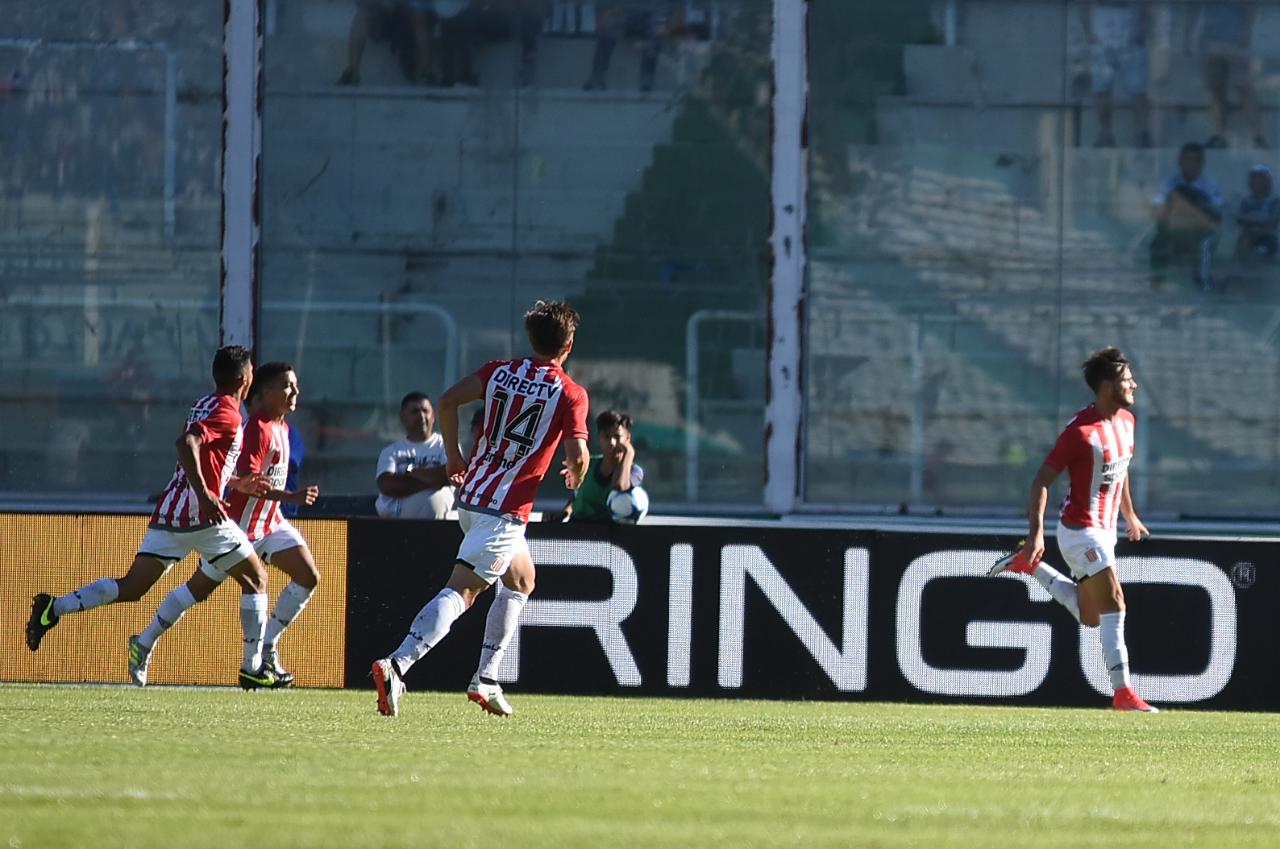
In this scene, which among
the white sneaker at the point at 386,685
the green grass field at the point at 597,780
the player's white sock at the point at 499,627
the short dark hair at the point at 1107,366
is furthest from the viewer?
the short dark hair at the point at 1107,366

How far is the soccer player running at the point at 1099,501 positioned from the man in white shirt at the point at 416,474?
362 centimetres

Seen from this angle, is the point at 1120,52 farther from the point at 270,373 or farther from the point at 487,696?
the point at 487,696

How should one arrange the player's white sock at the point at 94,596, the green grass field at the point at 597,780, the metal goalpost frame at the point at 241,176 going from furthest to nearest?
the metal goalpost frame at the point at 241,176 → the player's white sock at the point at 94,596 → the green grass field at the point at 597,780

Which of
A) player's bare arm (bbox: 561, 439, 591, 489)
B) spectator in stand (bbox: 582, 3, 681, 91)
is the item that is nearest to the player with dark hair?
player's bare arm (bbox: 561, 439, 591, 489)

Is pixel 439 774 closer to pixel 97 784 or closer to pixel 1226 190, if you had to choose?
pixel 97 784

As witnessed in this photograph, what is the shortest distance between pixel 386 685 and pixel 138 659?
2.80 m

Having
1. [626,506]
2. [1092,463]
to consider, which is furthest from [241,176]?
[1092,463]

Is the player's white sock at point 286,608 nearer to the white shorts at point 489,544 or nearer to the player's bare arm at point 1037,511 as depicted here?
the white shorts at point 489,544

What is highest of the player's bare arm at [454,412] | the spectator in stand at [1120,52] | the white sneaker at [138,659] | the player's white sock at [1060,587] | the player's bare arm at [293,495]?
the spectator in stand at [1120,52]

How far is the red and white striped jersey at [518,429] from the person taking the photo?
8.47 metres

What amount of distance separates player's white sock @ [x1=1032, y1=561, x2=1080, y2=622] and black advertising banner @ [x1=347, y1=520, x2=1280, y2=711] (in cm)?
60

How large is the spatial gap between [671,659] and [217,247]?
564 centimetres

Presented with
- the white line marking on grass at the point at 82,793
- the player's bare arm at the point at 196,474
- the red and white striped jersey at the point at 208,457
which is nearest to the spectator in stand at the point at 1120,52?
the red and white striped jersey at the point at 208,457

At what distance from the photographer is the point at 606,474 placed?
40.1 ft
